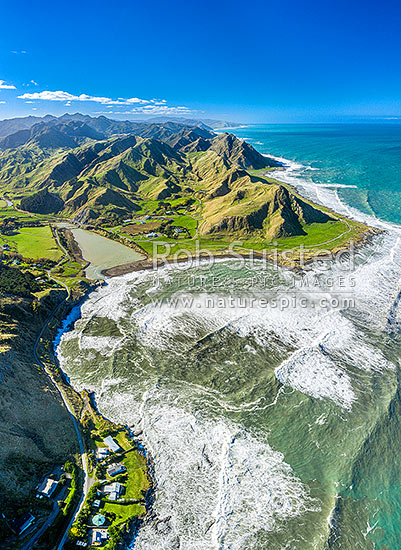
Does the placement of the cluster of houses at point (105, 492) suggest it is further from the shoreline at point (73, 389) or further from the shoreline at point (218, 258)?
the shoreline at point (218, 258)

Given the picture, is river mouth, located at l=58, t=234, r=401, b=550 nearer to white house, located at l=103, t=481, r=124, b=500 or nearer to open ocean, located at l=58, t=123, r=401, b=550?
open ocean, located at l=58, t=123, r=401, b=550

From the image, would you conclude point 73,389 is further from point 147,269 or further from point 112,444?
point 147,269

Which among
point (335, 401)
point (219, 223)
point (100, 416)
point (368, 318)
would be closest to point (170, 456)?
point (100, 416)

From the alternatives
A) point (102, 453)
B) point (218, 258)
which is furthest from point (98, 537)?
point (218, 258)

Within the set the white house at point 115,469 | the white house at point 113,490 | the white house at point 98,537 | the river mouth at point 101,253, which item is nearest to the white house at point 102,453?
the white house at point 115,469

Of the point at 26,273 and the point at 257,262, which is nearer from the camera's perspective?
the point at 26,273

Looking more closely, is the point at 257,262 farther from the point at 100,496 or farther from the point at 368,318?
the point at 100,496
